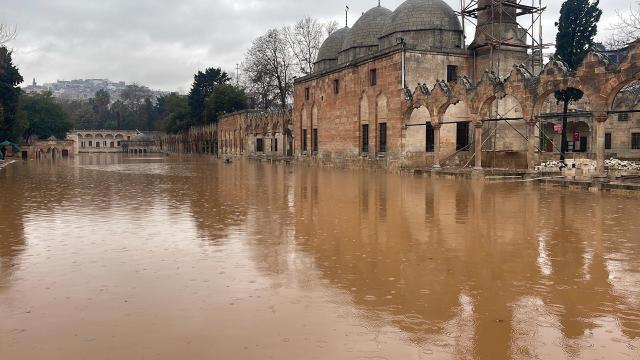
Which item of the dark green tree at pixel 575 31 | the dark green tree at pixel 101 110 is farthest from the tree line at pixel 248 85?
the dark green tree at pixel 101 110

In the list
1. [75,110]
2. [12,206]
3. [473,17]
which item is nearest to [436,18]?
[473,17]

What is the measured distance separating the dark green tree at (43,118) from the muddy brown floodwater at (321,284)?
240ft

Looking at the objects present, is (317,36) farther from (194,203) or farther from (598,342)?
(598,342)

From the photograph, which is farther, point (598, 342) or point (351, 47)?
point (351, 47)

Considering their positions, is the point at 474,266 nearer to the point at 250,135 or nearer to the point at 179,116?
the point at 250,135

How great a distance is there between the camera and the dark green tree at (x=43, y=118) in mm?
75812

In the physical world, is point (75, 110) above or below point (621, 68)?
above

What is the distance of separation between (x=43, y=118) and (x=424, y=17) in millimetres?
67808

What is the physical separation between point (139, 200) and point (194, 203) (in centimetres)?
202


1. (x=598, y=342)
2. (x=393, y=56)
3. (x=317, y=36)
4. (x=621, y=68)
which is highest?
(x=317, y=36)

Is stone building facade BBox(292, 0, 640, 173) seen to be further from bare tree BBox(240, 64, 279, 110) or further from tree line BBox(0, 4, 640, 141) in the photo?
bare tree BBox(240, 64, 279, 110)

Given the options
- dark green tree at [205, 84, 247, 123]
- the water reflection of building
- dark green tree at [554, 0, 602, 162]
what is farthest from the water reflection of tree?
dark green tree at [205, 84, 247, 123]

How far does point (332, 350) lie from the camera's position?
13.8ft

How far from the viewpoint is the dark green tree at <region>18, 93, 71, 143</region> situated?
7581 cm
